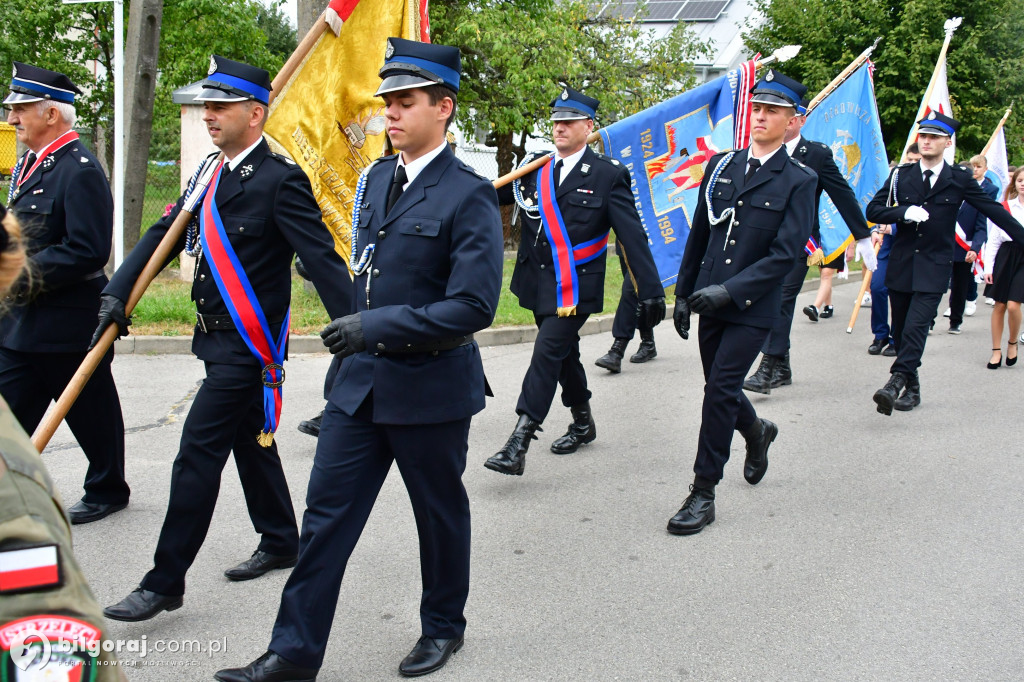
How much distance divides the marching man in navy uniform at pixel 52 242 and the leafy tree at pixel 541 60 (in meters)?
10.8

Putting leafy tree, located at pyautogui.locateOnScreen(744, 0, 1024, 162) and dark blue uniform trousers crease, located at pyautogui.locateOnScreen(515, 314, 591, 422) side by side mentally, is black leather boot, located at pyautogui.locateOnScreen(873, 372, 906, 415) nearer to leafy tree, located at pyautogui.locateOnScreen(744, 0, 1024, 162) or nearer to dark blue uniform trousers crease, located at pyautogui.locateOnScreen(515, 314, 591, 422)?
dark blue uniform trousers crease, located at pyautogui.locateOnScreen(515, 314, 591, 422)

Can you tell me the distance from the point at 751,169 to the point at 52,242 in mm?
3261

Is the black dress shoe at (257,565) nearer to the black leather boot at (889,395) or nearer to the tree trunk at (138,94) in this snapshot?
the black leather boot at (889,395)

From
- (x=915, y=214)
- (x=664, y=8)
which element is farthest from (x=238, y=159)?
(x=664, y=8)

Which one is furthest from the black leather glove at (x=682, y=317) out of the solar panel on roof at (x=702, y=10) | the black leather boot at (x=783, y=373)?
the solar panel on roof at (x=702, y=10)

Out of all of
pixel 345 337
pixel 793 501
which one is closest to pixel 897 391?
pixel 793 501

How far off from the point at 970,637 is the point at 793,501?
1.59 m

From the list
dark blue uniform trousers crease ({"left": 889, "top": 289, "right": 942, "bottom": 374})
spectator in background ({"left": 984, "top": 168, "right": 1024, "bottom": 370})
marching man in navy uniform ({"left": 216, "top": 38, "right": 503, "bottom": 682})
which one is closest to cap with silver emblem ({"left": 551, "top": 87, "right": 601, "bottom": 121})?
marching man in navy uniform ({"left": 216, "top": 38, "right": 503, "bottom": 682})

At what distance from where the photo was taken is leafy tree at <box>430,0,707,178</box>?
15.1 meters

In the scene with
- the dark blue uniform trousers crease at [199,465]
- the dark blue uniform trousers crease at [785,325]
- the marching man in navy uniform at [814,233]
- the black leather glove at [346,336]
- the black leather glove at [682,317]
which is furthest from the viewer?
the dark blue uniform trousers crease at [785,325]

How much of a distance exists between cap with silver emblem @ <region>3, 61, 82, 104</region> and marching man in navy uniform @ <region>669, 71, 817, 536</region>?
3.00 meters

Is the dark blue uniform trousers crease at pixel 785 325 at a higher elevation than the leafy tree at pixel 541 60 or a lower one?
lower

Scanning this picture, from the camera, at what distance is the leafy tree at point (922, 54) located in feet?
68.1

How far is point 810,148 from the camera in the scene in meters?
7.29
